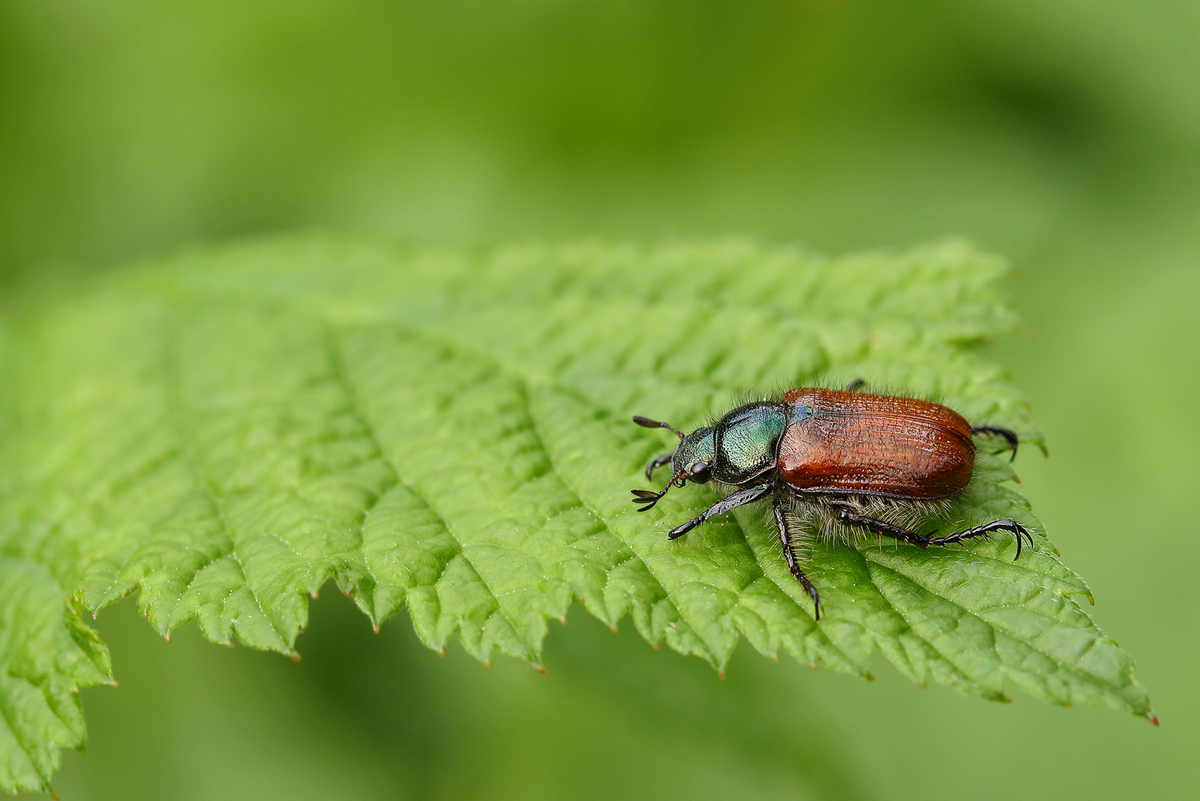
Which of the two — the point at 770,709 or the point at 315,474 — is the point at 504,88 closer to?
the point at 315,474

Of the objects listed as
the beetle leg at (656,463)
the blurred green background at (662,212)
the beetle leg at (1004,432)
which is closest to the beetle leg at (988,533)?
the beetle leg at (1004,432)

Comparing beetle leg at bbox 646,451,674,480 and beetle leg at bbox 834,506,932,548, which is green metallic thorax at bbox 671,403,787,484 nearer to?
beetle leg at bbox 646,451,674,480

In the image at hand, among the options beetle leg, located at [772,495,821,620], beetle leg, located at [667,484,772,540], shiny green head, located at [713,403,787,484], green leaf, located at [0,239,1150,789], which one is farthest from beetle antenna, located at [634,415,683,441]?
beetle leg, located at [772,495,821,620]

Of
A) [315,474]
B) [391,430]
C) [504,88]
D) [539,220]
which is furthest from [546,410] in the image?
[504,88]

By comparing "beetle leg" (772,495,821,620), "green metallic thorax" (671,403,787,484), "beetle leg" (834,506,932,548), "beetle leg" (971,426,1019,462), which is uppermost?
"beetle leg" (971,426,1019,462)

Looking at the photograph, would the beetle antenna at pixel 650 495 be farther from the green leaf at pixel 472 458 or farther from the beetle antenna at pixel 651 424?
the beetle antenna at pixel 651 424

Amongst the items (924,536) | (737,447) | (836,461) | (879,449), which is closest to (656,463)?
(737,447)

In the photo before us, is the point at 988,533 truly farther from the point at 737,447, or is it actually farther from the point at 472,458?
the point at 472,458
